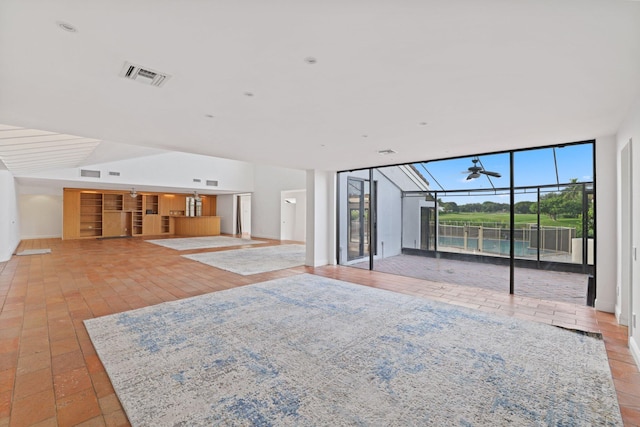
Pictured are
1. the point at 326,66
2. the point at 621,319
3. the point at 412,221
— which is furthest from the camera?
the point at 412,221

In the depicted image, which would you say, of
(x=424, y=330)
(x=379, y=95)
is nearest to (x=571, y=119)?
(x=379, y=95)

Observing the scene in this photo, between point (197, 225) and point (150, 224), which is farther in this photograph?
point (197, 225)

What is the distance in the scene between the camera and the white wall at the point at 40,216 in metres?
11.4

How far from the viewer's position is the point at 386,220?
26.6 feet

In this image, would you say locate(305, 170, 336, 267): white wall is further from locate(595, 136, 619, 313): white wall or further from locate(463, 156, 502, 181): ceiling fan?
locate(595, 136, 619, 313): white wall

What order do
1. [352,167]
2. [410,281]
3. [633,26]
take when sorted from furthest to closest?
[352,167] → [410,281] → [633,26]

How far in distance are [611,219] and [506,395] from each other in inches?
127

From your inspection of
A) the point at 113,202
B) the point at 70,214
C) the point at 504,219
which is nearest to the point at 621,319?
the point at 504,219

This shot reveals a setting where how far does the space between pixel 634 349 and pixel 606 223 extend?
1830 millimetres

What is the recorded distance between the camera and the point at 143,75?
2133mm

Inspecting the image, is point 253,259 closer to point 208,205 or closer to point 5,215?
point 5,215

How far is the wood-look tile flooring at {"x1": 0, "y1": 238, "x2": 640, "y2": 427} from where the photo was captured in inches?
74.8

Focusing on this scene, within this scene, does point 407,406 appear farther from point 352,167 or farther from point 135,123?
point 352,167

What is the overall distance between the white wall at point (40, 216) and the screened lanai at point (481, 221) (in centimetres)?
1280
